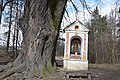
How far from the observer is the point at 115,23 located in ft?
121

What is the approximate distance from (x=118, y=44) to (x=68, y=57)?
→ 18.8 m

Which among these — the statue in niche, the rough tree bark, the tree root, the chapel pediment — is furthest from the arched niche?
the tree root

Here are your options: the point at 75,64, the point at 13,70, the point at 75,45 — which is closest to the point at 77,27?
the point at 75,45

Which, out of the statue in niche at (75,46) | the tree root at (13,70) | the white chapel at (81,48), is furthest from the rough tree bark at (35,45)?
the statue in niche at (75,46)

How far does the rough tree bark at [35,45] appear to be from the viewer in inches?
311

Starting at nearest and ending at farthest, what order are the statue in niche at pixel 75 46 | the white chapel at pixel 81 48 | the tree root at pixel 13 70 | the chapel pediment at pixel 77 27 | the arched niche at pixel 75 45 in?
the tree root at pixel 13 70, the white chapel at pixel 81 48, the chapel pediment at pixel 77 27, the arched niche at pixel 75 45, the statue in niche at pixel 75 46

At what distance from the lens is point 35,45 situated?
823 cm

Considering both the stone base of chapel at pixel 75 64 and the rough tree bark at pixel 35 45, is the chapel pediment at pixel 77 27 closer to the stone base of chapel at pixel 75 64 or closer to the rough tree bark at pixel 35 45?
the stone base of chapel at pixel 75 64

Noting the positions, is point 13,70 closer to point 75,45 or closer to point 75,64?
point 75,64

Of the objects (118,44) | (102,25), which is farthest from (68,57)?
(102,25)

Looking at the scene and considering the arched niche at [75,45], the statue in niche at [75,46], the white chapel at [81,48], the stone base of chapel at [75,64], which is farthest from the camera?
the statue in niche at [75,46]

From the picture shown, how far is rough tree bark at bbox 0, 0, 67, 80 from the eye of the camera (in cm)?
791

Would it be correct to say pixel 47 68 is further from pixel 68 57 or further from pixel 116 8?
pixel 116 8

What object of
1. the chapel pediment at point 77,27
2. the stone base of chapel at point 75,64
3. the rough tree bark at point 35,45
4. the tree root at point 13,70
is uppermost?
the chapel pediment at point 77,27
